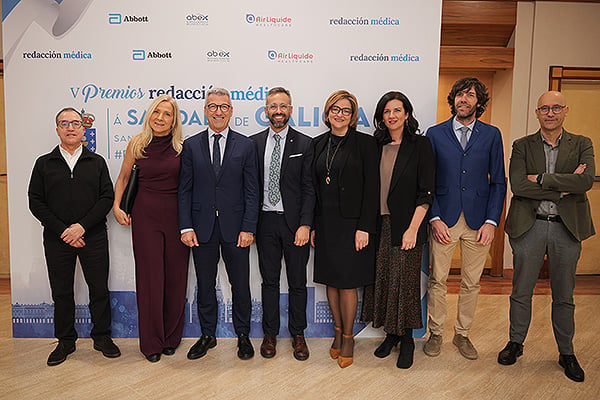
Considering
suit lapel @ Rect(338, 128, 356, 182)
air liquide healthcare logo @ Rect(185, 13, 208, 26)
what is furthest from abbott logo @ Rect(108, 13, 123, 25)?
suit lapel @ Rect(338, 128, 356, 182)

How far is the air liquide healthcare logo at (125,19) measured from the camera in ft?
11.6

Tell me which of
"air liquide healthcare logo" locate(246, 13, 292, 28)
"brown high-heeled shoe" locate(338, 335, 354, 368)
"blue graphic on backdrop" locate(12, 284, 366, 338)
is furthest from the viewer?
"blue graphic on backdrop" locate(12, 284, 366, 338)

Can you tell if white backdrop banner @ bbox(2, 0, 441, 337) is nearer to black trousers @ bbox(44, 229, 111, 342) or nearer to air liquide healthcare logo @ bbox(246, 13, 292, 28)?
air liquide healthcare logo @ bbox(246, 13, 292, 28)

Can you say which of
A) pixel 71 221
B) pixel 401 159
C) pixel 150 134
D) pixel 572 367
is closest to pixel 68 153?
pixel 71 221

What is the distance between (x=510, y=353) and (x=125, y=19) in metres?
3.64

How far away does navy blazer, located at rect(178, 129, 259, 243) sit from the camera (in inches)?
130

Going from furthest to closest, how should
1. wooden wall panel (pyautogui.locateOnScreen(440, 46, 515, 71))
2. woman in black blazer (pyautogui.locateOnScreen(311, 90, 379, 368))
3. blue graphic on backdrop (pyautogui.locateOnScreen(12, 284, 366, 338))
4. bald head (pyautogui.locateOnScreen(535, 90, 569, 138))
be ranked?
wooden wall panel (pyautogui.locateOnScreen(440, 46, 515, 71)), blue graphic on backdrop (pyautogui.locateOnScreen(12, 284, 366, 338)), woman in black blazer (pyautogui.locateOnScreen(311, 90, 379, 368)), bald head (pyautogui.locateOnScreen(535, 90, 569, 138))

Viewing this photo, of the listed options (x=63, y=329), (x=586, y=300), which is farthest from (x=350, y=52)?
(x=586, y=300)

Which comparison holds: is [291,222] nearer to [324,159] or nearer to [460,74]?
[324,159]

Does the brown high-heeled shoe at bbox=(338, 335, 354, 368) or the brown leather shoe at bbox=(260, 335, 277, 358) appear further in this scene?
the brown leather shoe at bbox=(260, 335, 277, 358)

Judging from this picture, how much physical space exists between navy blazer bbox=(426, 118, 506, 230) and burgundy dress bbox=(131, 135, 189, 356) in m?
1.85

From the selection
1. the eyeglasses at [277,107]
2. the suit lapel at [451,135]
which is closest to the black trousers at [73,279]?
the eyeglasses at [277,107]

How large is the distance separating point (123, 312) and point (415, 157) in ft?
8.13

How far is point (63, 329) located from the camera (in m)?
3.48
